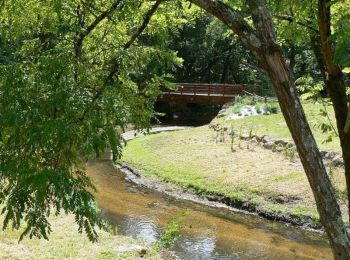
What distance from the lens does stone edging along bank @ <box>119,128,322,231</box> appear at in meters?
14.2

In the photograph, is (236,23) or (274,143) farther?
(274,143)

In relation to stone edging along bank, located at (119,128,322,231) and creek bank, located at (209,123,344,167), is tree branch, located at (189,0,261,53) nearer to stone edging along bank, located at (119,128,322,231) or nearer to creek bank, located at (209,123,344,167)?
stone edging along bank, located at (119,128,322,231)

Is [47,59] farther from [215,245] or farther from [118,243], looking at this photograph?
[215,245]

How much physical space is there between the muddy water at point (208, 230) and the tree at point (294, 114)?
776 centimetres

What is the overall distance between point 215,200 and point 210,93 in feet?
63.3

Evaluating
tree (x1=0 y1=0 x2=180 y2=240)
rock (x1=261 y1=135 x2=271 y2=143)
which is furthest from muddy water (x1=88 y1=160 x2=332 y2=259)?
tree (x1=0 y1=0 x2=180 y2=240)

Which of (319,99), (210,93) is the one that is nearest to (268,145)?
(319,99)

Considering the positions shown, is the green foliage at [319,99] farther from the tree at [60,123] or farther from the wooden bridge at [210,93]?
the wooden bridge at [210,93]

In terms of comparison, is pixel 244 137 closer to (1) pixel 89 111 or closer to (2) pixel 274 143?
(2) pixel 274 143

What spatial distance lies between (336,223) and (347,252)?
0.23 m

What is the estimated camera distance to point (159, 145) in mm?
23688

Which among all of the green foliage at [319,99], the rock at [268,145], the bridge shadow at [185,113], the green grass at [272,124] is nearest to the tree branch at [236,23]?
the green foliage at [319,99]

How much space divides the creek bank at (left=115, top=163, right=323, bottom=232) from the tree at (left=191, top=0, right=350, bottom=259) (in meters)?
10.5

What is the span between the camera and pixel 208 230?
13.6 meters
